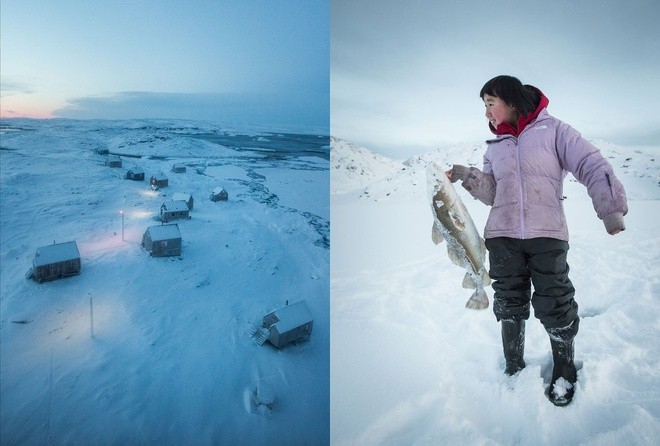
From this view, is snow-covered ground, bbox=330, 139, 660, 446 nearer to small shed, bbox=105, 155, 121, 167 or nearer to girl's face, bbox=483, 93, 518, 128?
girl's face, bbox=483, 93, 518, 128

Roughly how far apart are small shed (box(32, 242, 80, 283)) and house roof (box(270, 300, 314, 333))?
2.40ft

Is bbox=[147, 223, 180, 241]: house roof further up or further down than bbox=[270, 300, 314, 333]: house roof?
further up

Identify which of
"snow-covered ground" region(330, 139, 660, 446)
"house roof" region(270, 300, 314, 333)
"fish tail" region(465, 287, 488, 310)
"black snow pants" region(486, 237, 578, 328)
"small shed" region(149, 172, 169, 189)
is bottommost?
"snow-covered ground" region(330, 139, 660, 446)

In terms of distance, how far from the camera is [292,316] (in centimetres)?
129

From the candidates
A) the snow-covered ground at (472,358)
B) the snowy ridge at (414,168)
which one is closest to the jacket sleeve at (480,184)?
the snow-covered ground at (472,358)

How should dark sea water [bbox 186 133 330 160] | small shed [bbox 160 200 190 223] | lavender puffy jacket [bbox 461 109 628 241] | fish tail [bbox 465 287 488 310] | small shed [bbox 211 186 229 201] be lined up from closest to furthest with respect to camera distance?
lavender puffy jacket [bbox 461 109 628 241]
fish tail [bbox 465 287 488 310]
small shed [bbox 160 200 190 223]
small shed [bbox 211 186 229 201]
dark sea water [bbox 186 133 330 160]

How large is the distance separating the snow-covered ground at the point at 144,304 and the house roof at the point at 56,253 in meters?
0.05

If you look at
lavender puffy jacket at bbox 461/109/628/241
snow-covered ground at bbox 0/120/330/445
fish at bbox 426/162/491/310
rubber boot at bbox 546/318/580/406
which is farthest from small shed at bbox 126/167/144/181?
rubber boot at bbox 546/318/580/406

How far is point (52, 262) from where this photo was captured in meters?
1.12

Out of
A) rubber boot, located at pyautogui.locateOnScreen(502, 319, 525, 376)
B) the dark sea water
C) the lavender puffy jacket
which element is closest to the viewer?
the lavender puffy jacket

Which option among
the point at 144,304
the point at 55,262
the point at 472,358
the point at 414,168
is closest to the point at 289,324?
the point at 144,304

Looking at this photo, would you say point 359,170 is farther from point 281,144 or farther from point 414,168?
point 281,144

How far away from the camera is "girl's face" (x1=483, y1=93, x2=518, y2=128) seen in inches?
42.7

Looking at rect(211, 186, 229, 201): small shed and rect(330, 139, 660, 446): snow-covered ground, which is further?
rect(211, 186, 229, 201): small shed
